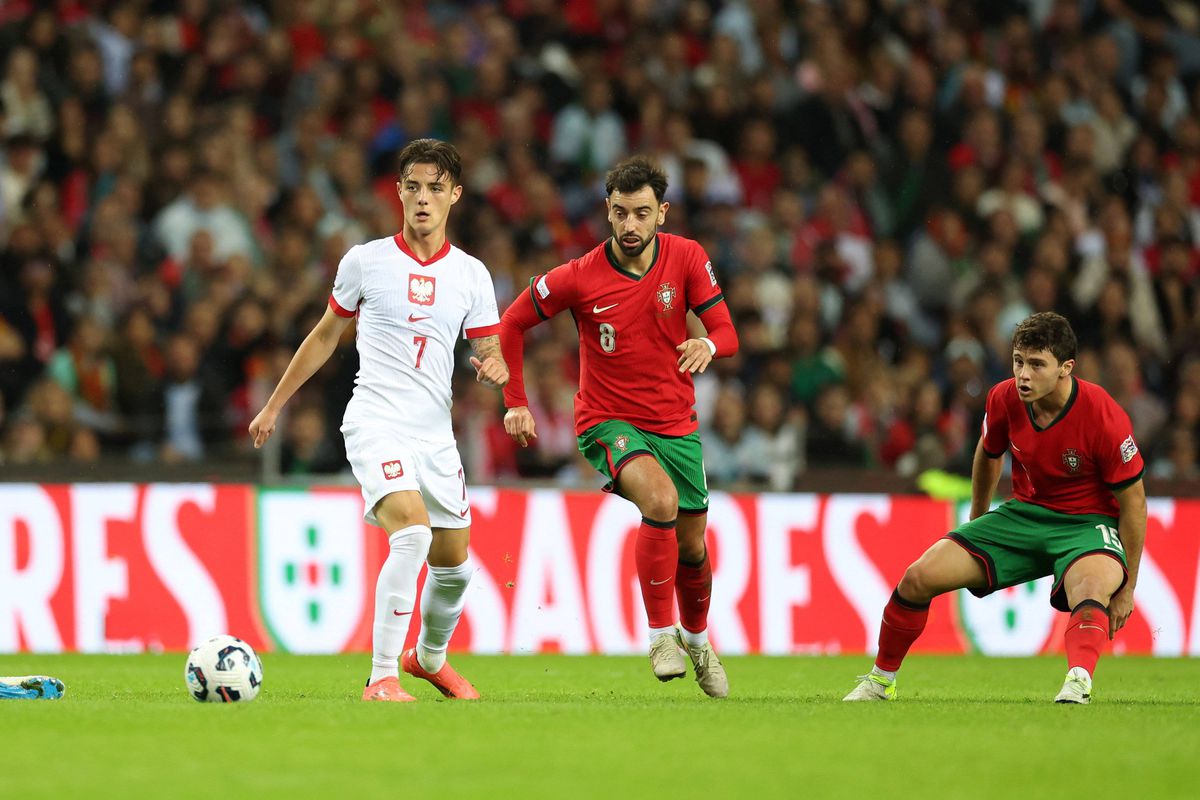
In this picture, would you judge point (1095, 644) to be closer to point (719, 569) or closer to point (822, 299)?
point (719, 569)

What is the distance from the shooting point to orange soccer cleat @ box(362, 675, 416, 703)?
730 centimetres

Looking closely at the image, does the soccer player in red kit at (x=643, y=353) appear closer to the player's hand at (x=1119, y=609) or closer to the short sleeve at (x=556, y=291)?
the short sleeve at (x=556, y=291)

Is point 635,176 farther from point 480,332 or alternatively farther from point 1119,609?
point 1119,609

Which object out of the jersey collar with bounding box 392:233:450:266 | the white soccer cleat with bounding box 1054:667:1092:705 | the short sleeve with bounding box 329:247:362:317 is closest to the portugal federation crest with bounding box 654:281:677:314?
the jersey collar with bounding box 392:233:450:266

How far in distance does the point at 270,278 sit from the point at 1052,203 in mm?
7314

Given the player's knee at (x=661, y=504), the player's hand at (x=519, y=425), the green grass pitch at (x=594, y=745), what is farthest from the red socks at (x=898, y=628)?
the player's hand at (x=519, y=425)

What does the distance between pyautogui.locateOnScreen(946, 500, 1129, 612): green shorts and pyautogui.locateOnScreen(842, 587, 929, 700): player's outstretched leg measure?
295 millimetres

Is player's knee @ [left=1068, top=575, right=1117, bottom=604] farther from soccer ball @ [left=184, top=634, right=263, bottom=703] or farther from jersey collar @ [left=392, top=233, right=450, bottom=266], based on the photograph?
soccer ball @ [left=184, top=634, right=263, bottom=703]

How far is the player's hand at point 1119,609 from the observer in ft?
25.0

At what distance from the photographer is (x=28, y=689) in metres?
7.47

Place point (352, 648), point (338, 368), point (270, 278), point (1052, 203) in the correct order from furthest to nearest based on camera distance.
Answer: point (1052, 203)
point (270, 278)
point (338, 368)
point (352, 648)

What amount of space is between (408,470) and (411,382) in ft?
1.32

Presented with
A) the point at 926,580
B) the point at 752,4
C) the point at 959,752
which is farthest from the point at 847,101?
the point at 959,752

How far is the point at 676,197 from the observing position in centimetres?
1562
